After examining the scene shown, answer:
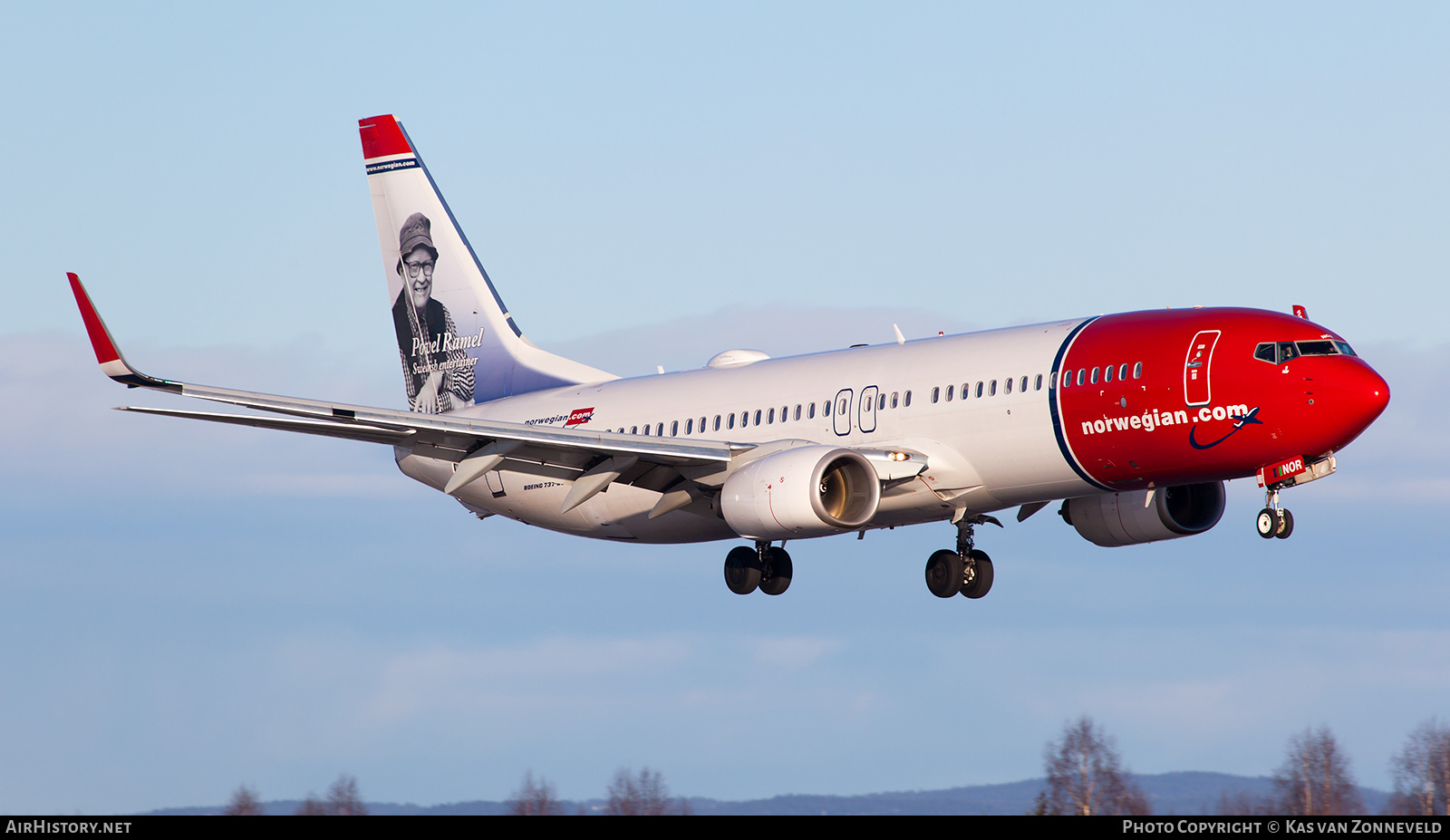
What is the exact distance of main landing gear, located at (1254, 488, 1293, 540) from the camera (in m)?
37.3

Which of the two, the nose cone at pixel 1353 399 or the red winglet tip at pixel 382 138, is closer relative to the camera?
the nose cone at pixel 1353 399

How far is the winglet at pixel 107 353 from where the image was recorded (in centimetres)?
3716

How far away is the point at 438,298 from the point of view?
53406 mm

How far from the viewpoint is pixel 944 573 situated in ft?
146

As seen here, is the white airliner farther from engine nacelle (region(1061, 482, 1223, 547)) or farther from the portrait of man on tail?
the portrait of man on tail

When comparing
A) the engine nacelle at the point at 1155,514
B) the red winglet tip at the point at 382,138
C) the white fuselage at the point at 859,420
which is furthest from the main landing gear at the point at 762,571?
the red winglet tip at the point at 382,138

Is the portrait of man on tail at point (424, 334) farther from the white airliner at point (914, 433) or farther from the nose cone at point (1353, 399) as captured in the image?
the nose cone at point (1353, 399)

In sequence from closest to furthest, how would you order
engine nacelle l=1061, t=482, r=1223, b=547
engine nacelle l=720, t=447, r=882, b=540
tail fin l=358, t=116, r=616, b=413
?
engine nacelle l=720, t=447, r=882, b=540 < engine nacelle l=1061, t=482, r=1223, b=547 < tail fin l=358, t=116, r=616, b=413

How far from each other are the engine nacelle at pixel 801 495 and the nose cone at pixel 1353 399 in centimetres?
970

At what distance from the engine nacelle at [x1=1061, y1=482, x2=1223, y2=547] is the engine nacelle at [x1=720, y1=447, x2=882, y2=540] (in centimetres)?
713

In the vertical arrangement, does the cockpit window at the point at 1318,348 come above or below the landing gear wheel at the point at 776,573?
above

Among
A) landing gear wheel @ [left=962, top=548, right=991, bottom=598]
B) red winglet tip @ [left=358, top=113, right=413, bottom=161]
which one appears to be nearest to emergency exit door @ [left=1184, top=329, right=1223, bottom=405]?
landing gear wheel @ [left=962, top=548, right=991, bottom=598]

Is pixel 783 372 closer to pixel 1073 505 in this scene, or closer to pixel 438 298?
pixel 1073 505
